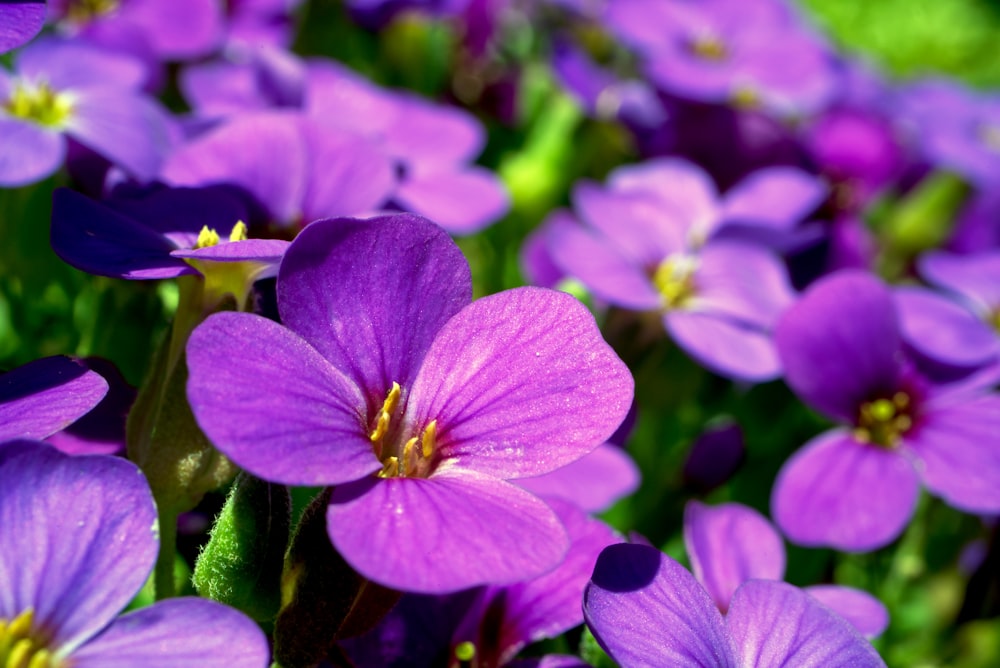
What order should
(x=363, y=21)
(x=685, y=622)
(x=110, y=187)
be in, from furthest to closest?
(x=363, y=21), (x=110, y=187), (x=685, y=622)

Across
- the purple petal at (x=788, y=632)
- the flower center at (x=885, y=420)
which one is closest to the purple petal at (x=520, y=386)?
the purple petal at (x=788, y=632)

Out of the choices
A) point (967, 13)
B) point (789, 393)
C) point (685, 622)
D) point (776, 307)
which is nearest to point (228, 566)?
point (685, 622)

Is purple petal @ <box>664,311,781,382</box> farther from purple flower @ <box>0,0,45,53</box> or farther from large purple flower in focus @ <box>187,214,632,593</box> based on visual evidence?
purple flower @ <box>0,0,45,53</box>

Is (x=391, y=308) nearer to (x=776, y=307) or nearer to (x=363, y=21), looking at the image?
(x=776, y=307)

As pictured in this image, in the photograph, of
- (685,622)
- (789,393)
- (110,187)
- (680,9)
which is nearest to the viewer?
(685,622)

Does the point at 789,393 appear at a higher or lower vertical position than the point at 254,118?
lower

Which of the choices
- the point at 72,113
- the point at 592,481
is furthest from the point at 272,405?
the point at 72,113
